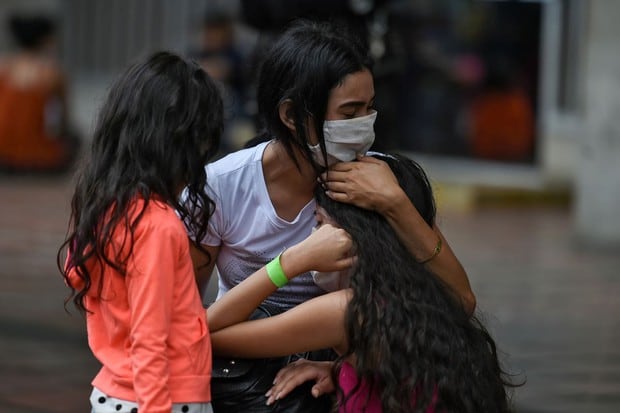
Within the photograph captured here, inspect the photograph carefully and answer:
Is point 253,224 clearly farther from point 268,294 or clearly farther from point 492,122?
point 492,122

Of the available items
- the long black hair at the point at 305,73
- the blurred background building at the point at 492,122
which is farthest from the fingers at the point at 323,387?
the blurred background building at the point at 492,122

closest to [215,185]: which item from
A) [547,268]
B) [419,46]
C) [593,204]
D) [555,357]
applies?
[555,357]

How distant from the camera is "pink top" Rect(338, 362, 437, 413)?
2938 mm

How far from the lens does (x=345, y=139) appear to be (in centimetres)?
309

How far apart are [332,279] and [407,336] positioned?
25cm

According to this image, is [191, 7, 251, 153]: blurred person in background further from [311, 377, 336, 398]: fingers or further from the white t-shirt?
[311, 377, 336, 398]: fingers

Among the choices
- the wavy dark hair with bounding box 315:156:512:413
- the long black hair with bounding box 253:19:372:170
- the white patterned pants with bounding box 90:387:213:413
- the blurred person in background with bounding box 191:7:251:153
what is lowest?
the blurred person in background with bounding box 191:7:251:153

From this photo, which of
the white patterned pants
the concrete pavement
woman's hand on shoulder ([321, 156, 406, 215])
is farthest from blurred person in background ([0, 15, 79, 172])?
the white patterned pants

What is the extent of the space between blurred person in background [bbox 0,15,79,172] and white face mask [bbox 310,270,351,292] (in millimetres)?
10297

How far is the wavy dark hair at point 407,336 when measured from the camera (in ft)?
9.49

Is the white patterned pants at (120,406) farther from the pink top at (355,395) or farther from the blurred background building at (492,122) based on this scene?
the blurred background building at (492,122)

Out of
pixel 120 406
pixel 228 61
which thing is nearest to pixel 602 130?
pixel 228 61

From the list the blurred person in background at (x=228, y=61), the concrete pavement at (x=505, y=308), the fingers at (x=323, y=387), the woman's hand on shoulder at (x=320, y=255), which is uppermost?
the woman's hand on shoulder at (x=320, y=255)

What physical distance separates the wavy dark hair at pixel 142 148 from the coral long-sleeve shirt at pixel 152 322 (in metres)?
0.03
